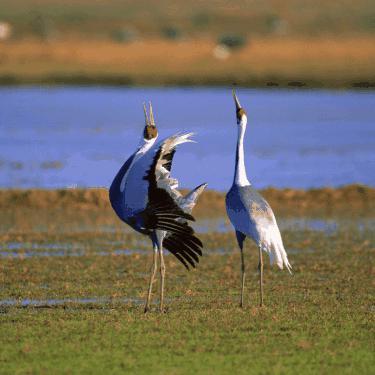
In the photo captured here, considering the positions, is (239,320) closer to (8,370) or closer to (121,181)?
(121,181)

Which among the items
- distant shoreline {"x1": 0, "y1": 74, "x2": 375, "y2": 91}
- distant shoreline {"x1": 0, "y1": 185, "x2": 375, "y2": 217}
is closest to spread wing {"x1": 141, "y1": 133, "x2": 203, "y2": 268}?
distant shoreline {"x1": 0, "y1": 185, "x2": 375, "y2": 217}

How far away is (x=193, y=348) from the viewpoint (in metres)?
9.60

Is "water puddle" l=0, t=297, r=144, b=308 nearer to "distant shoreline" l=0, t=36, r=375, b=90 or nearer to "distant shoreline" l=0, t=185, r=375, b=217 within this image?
"distant shoreline" l=0, t=185, r=375, b=217

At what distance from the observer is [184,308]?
38.1ft

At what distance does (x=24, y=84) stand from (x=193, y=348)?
4294 centimetres

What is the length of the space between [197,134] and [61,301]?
19877 millimetres

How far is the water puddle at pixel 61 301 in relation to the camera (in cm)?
1188

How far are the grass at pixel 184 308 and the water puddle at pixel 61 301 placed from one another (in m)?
0.07

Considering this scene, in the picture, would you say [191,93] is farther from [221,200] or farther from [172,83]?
[221,200]

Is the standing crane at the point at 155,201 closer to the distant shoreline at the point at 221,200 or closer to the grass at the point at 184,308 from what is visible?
the grass at the point at 184,308

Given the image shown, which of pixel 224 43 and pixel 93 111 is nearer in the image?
pixel 93 111

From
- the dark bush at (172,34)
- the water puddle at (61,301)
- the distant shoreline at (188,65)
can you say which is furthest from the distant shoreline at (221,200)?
the dark bush at (172,34)

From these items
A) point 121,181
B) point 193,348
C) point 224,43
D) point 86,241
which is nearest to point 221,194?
point 86,241

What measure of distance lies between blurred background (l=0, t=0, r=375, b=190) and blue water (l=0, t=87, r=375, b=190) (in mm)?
47
